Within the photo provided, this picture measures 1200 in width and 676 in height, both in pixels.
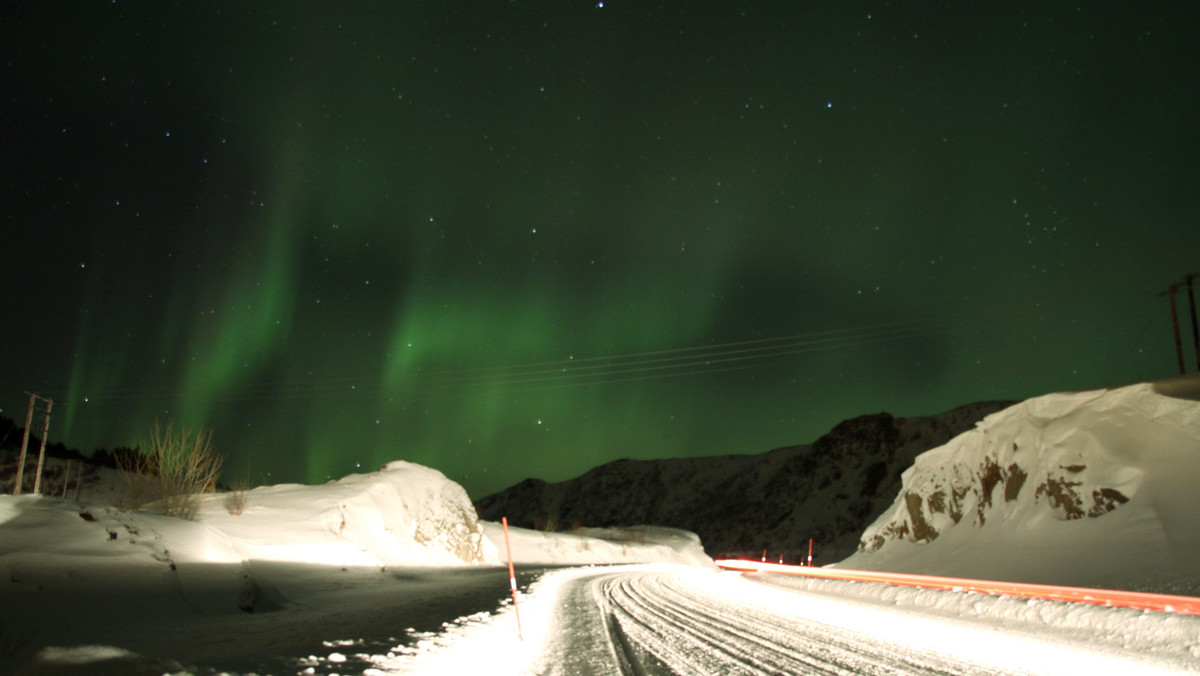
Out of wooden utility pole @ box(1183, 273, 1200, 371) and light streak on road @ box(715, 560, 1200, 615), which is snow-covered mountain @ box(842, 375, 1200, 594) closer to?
light streak on road @ box(715, 560, 1200, 615)

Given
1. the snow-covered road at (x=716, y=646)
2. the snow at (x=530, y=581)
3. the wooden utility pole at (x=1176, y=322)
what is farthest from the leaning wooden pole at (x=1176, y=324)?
the snow-covered road at (x=716, y=646)

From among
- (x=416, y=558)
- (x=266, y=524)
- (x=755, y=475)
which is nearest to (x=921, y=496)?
(x=416, y=558)

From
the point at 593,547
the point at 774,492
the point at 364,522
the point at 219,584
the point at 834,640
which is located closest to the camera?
the point at 834,640

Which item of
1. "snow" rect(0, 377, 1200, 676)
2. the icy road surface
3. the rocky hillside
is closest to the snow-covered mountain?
"snow" rect(0, 377, 1200, 676)

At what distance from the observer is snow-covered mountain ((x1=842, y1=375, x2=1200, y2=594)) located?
1508 centimetres

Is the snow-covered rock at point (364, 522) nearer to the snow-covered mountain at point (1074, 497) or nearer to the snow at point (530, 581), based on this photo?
the snow at point (530, 581)

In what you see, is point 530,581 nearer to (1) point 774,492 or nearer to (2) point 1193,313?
(2) point 1193,313

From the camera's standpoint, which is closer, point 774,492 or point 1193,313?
point 1193,313

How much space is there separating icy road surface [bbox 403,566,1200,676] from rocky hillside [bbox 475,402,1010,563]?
85327 mm

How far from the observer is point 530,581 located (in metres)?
23.1

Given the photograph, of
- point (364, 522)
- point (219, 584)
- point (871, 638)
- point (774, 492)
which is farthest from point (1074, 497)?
point (774, 492)

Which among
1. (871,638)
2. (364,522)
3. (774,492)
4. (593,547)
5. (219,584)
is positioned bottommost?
(593,547)

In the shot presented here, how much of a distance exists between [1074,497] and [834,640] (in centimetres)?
1455

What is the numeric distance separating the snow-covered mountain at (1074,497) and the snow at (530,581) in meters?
0.06
